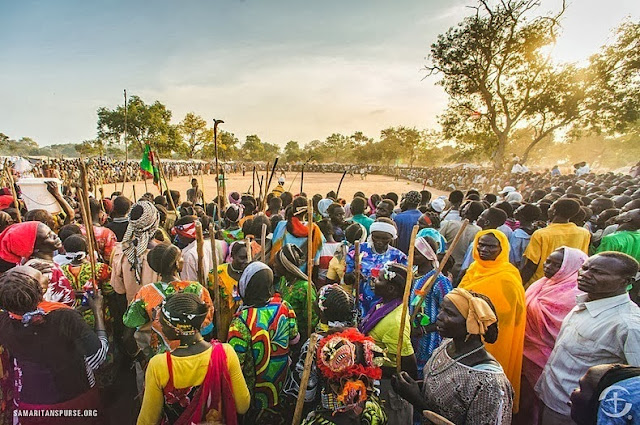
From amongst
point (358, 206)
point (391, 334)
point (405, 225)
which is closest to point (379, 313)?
point (391, 334)

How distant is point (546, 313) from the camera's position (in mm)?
2922

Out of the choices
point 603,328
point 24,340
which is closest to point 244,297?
point 24,340

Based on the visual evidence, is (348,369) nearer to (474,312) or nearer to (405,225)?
(474,312)

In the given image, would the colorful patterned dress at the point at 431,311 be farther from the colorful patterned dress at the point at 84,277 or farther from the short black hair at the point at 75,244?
the short black hair at the point at 75,244

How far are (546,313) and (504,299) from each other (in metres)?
0.51

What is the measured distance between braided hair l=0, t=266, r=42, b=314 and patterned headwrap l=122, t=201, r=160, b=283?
3.82 feet

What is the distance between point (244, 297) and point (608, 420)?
2041 mm

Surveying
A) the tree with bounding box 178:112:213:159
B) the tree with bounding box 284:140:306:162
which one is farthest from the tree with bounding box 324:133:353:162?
the tree with bounding box 178:112:213:159

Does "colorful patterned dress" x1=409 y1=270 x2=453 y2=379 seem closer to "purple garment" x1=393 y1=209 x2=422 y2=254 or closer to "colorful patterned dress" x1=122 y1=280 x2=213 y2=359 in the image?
"colorful patterned dress" x1=122 y1=280 x2=213 y2=359

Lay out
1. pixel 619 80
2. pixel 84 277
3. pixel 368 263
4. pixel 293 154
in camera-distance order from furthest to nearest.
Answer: pixel 293 154
pixel 619 80
pixel 368 263
pixel 84 277

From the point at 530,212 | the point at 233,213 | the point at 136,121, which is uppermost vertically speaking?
the point at 136,121

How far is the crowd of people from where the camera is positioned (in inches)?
71.4

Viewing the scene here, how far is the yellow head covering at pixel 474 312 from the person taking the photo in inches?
71.5

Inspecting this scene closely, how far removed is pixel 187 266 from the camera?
12.2ft
